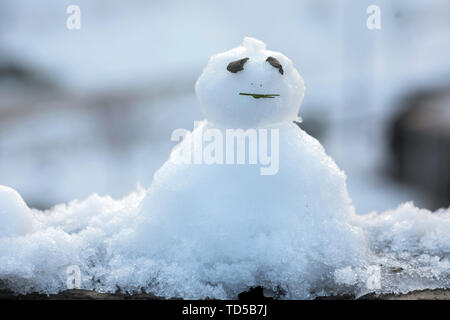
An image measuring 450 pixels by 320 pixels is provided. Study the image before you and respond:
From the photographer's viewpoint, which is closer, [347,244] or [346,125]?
[347,244]

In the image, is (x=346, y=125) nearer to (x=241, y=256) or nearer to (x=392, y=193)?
(x=392, y=193)

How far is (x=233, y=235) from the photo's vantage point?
700 millimetres

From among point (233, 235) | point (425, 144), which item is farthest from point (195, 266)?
point (425, 144)

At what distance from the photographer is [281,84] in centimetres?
74

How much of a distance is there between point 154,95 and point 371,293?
228cm

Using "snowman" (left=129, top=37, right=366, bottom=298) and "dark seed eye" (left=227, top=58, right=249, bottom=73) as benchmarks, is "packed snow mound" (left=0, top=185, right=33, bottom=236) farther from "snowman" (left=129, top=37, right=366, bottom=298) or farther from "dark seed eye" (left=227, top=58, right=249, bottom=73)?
"dark seed eye" (left=227, top=58, right=249, bottom=73)

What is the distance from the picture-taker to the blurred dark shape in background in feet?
8.72

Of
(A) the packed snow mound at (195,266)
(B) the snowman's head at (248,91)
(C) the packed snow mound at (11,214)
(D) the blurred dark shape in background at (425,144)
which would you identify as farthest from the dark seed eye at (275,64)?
(D) the blurred dark shape in background at (425,144)

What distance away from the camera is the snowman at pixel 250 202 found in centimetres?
68

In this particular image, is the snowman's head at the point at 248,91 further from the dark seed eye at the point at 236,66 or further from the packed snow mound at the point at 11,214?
the packed snow mound at the point at 11,214

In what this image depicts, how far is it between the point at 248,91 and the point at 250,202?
17 centimetres

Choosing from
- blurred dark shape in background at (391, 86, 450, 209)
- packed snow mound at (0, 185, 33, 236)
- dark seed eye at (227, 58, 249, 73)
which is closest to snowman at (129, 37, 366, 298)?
dark seed eye at (227, 58, 249, 73)

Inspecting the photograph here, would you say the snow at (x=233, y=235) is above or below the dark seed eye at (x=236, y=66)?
below

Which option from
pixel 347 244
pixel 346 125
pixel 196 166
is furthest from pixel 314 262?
pixel 346 125
